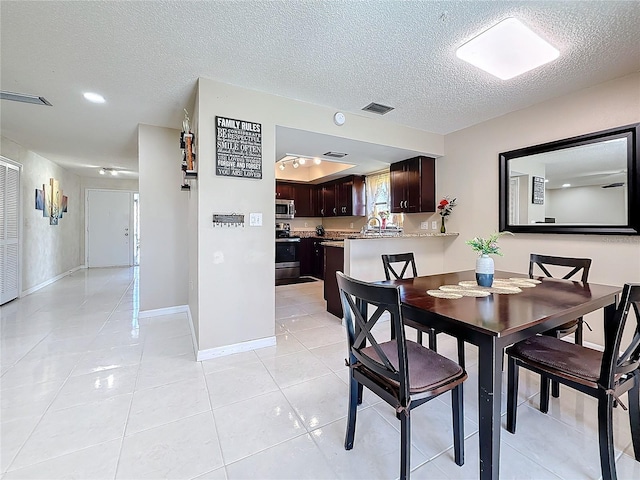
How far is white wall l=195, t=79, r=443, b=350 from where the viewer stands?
2488 mm

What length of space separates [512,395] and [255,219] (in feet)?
7.46

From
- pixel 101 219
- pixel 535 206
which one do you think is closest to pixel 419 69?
pixel 535 206

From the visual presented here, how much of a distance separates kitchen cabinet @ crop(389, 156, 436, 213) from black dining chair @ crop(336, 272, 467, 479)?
9.70ft

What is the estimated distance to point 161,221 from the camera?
369 cm

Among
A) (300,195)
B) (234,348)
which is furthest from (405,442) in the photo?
(300,195)

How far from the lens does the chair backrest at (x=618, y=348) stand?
115 centimetres

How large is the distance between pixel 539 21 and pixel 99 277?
7.94m

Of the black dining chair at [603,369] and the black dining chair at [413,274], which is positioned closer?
the black dining chair at [603,369]

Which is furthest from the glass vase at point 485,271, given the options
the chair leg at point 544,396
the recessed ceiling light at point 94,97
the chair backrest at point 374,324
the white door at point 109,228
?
the white door at point 109,228

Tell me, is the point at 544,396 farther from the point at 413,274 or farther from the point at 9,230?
the point at 9,230

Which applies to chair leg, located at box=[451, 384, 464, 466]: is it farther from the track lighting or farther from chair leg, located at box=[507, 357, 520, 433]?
the track lighting

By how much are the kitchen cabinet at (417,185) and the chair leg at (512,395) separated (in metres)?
2.80

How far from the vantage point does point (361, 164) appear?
500cm

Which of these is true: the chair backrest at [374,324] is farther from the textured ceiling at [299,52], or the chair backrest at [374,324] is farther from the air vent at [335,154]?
the air vent at [335,154]
